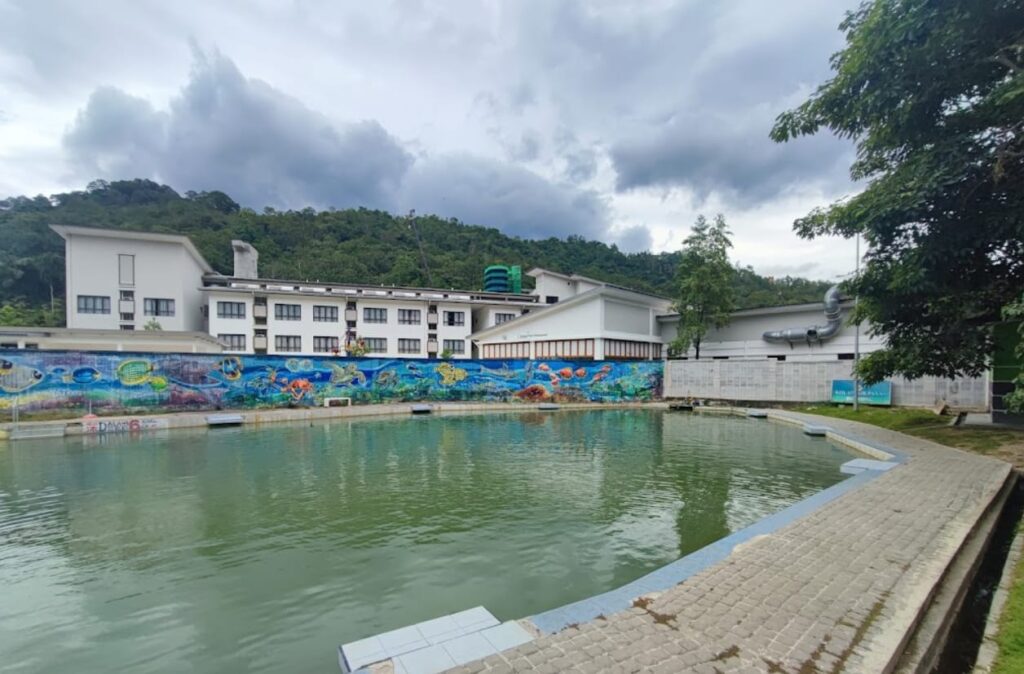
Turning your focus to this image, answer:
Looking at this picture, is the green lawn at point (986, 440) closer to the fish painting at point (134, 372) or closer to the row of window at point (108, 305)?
the fish painting at point (134, 372)

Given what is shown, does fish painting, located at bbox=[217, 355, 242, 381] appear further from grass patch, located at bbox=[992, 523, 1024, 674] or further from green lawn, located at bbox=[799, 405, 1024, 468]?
green lawn, located at bbox=[799, 405, 1024, 468]

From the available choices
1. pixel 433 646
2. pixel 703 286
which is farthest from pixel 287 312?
pixel 433 646

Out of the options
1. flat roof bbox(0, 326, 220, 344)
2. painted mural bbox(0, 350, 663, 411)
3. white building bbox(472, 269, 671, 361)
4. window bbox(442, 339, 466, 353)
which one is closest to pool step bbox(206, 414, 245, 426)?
painted mural bbox(0, 350, 663, 411)

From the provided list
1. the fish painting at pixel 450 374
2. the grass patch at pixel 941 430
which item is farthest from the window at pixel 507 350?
the grass patch at pixel 941 430

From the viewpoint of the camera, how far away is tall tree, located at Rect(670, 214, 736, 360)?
29.0 m

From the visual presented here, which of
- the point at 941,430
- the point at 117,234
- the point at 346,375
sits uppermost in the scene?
the point at 117,234

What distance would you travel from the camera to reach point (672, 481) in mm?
8992

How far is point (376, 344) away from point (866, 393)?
3167 centimetres

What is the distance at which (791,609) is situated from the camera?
3.56 m

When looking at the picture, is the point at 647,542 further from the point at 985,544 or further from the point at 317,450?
the point at 317,450

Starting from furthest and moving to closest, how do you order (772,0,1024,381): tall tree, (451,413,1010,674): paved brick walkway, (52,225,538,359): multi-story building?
(52,225,538,359): multi-story building → (772,0,1024,381): tall tree → (451,413,1010,674): paved brick walkway

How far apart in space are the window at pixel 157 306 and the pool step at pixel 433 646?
39.5 meters

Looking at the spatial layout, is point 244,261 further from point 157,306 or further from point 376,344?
point 376,344

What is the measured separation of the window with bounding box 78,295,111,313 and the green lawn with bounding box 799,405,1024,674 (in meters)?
44.4
